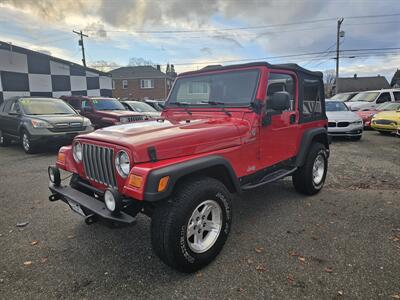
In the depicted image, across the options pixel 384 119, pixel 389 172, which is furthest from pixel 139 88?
pixel 389 172

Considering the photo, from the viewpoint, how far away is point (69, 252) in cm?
276

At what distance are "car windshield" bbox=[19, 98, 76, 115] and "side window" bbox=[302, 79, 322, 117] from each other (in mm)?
6811

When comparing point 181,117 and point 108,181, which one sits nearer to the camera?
point 108,181

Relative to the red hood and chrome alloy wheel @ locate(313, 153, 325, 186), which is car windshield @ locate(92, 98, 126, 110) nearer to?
the red hood

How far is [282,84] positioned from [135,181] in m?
2.39

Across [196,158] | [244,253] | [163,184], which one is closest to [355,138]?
[244,253]

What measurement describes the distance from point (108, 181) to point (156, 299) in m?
1.06

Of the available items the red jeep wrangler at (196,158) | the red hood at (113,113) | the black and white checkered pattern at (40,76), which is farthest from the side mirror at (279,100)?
the black and white checkered pattern at (40,76)

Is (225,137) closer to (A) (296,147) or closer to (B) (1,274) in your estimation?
(A) (296,147)

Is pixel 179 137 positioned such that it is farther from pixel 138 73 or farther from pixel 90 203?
pixel 138 73

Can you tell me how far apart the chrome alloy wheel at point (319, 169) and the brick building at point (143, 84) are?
3574 centimetres

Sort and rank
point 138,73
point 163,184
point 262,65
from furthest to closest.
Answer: point 138,73
point 262,65
point 163,184

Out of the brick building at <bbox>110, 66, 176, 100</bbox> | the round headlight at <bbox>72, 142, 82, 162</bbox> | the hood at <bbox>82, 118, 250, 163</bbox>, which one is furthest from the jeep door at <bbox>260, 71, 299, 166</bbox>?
the brick building at <bbox>110, 66, 176, 100</bbox>

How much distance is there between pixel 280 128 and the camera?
11.4 ft
